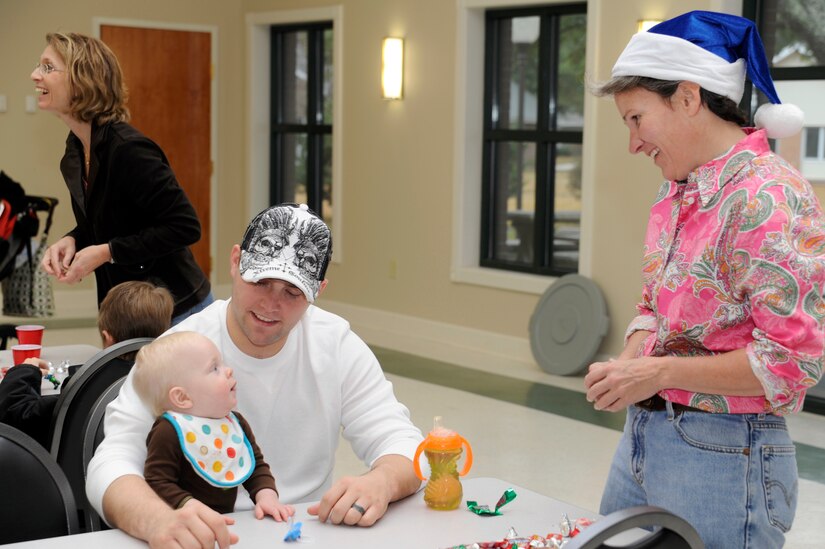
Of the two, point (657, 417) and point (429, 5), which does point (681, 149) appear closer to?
point (657, 417)

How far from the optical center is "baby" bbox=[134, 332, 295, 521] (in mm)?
1944

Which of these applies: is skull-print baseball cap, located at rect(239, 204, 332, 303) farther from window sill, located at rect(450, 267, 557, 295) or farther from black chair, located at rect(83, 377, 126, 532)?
window sill, located at rect(450, 267, 557, 295)

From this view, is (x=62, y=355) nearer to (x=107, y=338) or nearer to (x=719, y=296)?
(x=107, y=338)

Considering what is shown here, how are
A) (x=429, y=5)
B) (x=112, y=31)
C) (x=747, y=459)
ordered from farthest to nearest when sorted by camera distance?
(x=112, y=31) < (x=429, y=5) < (x=747, y=459)

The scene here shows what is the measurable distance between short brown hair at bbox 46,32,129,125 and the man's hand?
1.79 metres

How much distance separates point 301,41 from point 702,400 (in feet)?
27.8

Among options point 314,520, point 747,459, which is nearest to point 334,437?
point 314,520

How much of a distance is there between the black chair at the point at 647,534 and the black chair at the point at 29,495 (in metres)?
0.96

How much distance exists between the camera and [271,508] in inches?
76.9

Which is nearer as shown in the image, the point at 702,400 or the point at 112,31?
the point at 702,400

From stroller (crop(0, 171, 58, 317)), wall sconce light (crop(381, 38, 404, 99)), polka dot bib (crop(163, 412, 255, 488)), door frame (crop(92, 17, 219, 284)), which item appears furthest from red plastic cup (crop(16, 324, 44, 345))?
door frame (crop(92, 17, 219, 284))

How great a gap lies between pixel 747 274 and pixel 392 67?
272 inches

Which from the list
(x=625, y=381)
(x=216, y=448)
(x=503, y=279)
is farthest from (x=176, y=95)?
(x=625, y=381)

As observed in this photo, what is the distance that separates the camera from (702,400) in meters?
1.90
